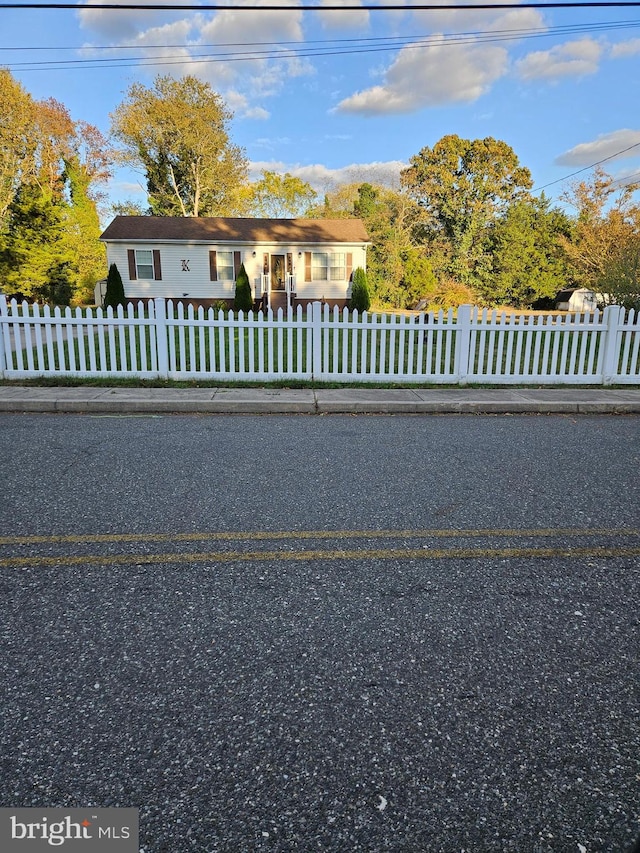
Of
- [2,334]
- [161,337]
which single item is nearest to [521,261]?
[161,337]

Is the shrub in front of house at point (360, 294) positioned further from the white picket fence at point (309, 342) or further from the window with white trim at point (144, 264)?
the white picket fence at point (309, 342)

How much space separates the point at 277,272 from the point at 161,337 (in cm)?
1750

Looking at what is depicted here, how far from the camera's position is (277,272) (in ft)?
83.3

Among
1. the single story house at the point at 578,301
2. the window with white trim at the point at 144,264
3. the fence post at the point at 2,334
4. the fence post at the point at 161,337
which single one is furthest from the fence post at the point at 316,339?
the single story house at the point at 578,301

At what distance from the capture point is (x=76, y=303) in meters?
27.4

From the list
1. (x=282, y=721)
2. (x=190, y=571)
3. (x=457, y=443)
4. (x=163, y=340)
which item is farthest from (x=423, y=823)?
(x=163, y=340)

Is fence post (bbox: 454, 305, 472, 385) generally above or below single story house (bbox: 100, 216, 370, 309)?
below

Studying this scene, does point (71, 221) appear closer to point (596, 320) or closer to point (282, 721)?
point (596, 320)

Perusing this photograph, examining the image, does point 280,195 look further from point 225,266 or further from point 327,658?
point 327,658

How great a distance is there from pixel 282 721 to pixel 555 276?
132ft

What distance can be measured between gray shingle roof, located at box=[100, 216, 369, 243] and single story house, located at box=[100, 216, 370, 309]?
46mm

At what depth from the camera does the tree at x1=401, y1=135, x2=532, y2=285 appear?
1438 inches

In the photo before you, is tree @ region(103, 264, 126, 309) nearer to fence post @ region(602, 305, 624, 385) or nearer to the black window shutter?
the black window shutter

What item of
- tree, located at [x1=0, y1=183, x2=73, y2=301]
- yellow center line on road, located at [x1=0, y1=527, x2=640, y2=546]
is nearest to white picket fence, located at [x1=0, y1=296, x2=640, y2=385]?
yellow center line on road, located at [x1=0, y1=527, x2=640, y2=546]
